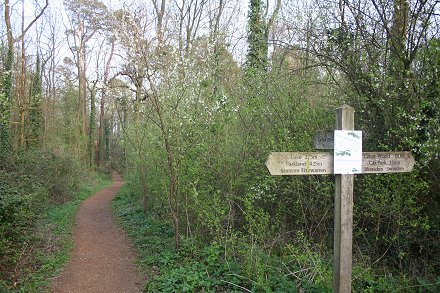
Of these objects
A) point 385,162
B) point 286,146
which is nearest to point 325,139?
point 385,162

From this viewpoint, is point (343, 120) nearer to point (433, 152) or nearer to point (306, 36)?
point (433, 152)

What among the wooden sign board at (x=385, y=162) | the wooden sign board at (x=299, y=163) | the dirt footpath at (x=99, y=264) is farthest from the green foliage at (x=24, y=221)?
the wooden sign board at (x=385, y=162)

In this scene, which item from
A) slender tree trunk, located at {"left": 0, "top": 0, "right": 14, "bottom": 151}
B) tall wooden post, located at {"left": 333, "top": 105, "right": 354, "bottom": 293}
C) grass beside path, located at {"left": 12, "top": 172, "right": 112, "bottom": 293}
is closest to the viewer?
tall wooden post, located at {"left": 333, "top": 105, "right": 354, "bottom": 293}

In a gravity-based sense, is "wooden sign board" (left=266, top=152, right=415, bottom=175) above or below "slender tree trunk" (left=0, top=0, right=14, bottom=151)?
below

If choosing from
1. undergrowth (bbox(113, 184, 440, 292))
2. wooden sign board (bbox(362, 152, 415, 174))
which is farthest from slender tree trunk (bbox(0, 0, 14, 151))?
wooden sign board (bbox(362, 152, 415, 174))

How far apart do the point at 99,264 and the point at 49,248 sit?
1.56 m

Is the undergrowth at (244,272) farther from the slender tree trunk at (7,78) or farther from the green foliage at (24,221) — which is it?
the slender tree trunk at (7,78)

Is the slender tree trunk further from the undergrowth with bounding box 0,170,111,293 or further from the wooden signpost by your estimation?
the wooden signpost

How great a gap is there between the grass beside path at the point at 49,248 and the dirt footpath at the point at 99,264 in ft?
0.57

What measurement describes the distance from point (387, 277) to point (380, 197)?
3.59 feet

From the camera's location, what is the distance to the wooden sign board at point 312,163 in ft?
11.1

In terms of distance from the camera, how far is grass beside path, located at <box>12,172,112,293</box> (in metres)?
5.84

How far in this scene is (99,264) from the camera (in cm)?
706

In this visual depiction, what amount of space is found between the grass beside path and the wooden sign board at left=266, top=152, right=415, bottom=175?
14.8 feet
